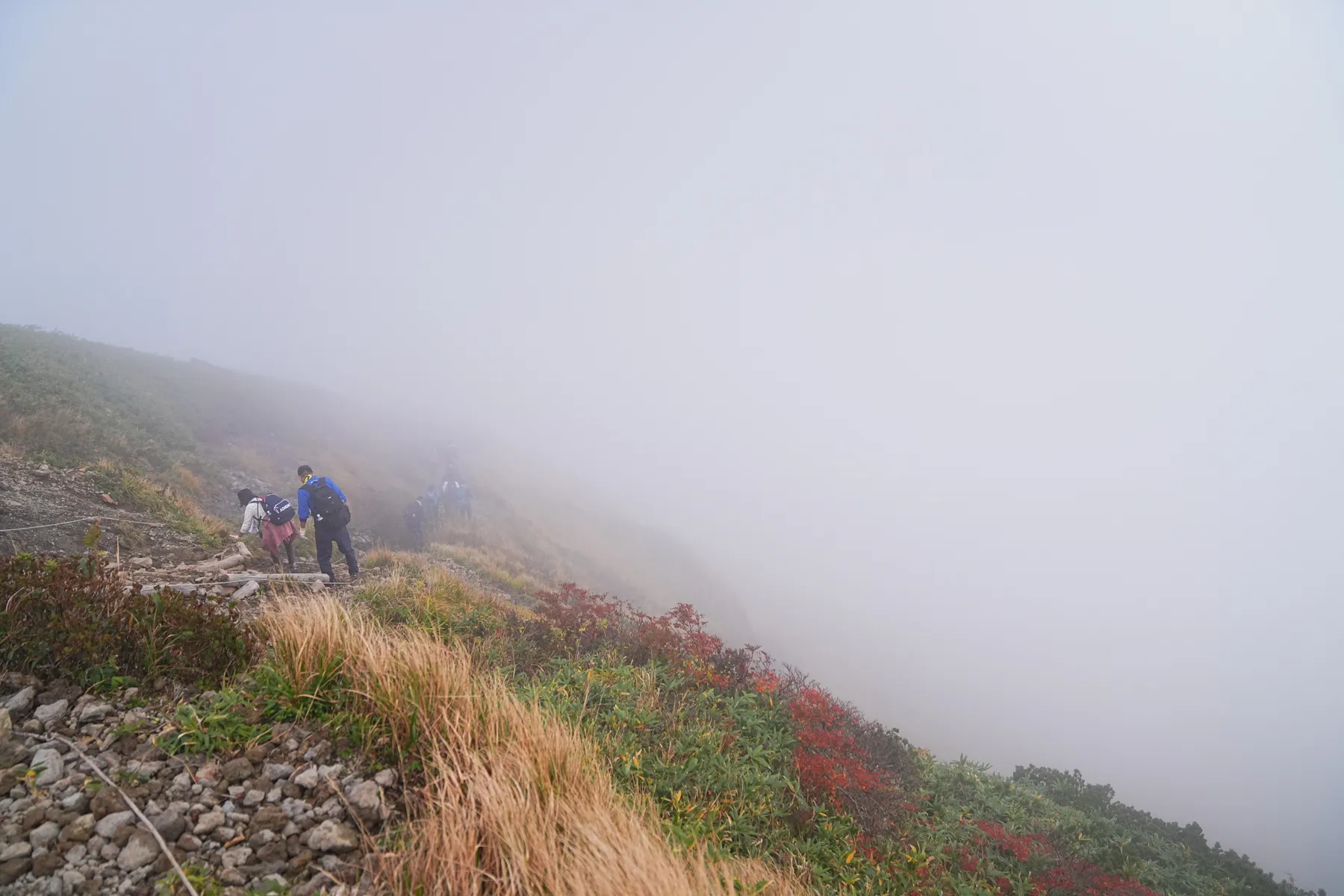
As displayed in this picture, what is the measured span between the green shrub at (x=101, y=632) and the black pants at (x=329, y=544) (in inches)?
251

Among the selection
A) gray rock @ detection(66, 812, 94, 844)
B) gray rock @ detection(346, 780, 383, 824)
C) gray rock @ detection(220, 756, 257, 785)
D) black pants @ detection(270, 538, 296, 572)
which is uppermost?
gray rock @ detection(346, 780, 383, 824)

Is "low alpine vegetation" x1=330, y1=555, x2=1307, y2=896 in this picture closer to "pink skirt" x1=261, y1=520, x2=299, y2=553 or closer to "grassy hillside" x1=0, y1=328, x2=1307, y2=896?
"grassy hillside" x1=0, y1=328, x2=1307, y2=896

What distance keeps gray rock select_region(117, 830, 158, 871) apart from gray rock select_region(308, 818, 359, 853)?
62 centimetres

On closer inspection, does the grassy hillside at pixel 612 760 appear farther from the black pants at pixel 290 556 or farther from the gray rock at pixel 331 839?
the black pants at pixel 290 556

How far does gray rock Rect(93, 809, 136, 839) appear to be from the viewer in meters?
2.56

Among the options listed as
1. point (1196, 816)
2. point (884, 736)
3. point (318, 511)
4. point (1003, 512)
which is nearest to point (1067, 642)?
point (1196, 816)

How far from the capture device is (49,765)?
2.87m

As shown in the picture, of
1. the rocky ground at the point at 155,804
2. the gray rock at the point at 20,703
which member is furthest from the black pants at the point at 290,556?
the rocky ground at the point at 155,804

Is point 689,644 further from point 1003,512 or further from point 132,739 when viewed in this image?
point 1003,512

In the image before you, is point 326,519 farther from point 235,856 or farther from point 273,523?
point 235,856

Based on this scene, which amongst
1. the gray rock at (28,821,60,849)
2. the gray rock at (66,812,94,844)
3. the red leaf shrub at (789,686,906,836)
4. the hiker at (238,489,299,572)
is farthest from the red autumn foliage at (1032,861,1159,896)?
the hiker at (238,489,299,572)

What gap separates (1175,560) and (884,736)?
417ft

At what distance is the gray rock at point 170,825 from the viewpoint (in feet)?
8.63

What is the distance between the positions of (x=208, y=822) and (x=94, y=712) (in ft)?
4.27
